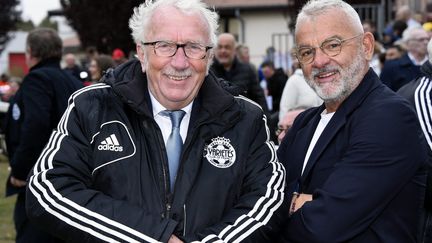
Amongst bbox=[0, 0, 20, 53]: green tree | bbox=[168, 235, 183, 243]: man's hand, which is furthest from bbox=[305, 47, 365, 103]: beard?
bbox=[0, 0, 20, 53]: green tree

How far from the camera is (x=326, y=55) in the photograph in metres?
3.83

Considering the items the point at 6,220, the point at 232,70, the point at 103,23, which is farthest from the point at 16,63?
the point at 232,70

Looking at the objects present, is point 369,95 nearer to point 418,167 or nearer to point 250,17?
point 418,167

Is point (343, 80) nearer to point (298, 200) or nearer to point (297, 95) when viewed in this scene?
point (298, 200)

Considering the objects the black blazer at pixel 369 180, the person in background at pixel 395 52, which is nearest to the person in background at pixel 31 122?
the black blazer at pixel 369 180

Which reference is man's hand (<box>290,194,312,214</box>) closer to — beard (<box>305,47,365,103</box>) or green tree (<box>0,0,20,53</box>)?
beard (<box>305,47,365,103</box>)

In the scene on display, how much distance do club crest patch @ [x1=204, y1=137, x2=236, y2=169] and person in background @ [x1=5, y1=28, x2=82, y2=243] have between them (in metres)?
3.00

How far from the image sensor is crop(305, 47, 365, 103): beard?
150 inches

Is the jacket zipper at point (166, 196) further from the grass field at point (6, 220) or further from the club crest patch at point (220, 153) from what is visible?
the grass field at point (6, 220)

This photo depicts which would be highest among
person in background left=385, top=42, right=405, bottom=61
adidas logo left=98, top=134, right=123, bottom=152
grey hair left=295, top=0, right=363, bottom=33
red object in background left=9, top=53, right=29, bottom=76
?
grey hair left=295, top=0, right=363, bottom=33

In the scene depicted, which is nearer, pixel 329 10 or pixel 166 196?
pixel 166 196

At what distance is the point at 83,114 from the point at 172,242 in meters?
0.74

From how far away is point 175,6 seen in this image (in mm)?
3582

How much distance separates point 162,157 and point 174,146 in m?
0.12
